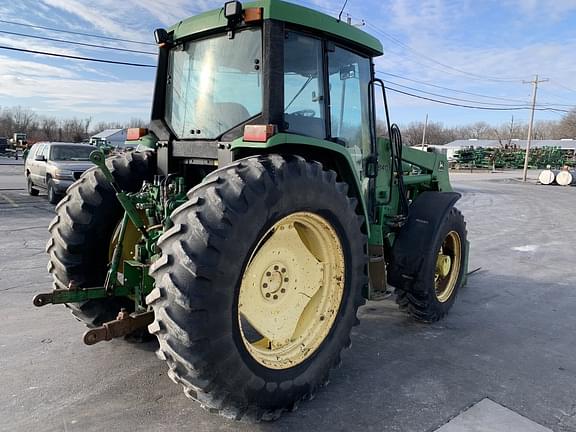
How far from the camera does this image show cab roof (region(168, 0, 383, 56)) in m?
3.25

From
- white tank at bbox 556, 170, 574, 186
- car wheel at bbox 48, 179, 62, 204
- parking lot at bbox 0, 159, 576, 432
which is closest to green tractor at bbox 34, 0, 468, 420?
parking lot at bbox 0, 159, 576, 432

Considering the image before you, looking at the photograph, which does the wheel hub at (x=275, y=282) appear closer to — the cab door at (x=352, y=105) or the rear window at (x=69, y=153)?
the cab door at (x=352, y=105)

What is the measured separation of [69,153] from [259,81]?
43.8 ft

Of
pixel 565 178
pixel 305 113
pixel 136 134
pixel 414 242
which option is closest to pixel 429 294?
pixel 414 242

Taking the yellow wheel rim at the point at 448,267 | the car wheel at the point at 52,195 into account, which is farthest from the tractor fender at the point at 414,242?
the car wheel at the point at 52,195

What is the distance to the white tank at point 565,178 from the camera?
30.0 meters

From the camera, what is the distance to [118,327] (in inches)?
118

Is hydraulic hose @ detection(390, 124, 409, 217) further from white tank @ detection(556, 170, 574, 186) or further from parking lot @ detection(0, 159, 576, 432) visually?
white tank @ detection(556, 170, 574, 186)

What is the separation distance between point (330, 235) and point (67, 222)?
2092 mm

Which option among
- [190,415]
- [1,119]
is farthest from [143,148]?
[1,119]

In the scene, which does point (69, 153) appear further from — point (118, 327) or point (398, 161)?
point (118, 327)

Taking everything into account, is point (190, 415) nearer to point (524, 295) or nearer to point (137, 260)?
point (137, 260)

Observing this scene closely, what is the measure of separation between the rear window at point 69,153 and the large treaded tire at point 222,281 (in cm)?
1320

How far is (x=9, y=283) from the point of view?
5902 millimetres
